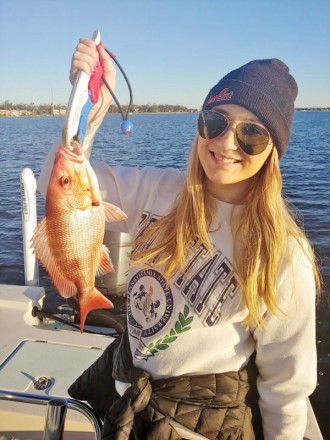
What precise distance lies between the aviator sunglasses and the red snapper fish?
1.76 feet

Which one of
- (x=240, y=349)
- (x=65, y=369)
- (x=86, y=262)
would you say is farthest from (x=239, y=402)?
(x=65, y=369)

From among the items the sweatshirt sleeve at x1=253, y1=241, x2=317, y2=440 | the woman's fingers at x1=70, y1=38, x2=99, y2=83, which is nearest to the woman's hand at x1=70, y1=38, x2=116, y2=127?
the woman's fingers at x1=70, y1=38, x2=99, y2=83

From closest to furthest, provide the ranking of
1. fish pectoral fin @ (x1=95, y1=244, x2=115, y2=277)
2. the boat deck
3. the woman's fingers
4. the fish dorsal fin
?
the woman's fingers < the fish dorsal fin < fish pectoral fin @ (x1=95, y1=244, x2=115, y2=277) < the boat deck

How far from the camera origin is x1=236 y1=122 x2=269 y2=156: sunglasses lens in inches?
68.1

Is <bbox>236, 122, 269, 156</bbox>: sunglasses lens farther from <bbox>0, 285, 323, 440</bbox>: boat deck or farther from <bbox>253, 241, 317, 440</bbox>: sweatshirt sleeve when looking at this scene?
<bbox>0, 285, 323, 440</bbox>: boat deck

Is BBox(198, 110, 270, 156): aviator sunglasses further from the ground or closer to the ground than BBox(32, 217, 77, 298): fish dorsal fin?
further from the ground

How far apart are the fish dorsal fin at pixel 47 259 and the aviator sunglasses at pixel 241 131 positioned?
0.78 metres

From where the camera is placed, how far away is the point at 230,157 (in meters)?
1.80

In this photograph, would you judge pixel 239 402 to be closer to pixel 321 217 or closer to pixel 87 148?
pixel 87 148

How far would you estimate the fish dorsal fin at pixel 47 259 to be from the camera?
1590 mm

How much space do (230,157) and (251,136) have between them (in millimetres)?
127

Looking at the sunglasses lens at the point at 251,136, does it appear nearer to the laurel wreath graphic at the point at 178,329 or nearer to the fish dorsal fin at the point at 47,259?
the laurel wreath graphic at the point at 178,329

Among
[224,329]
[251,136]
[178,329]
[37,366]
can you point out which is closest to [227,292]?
[224,329]

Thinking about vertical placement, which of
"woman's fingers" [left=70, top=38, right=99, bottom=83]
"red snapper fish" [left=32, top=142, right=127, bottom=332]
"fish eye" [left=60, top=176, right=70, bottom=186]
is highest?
"woman's fingers" [left=70, top=38, right=99, bottom=83]
